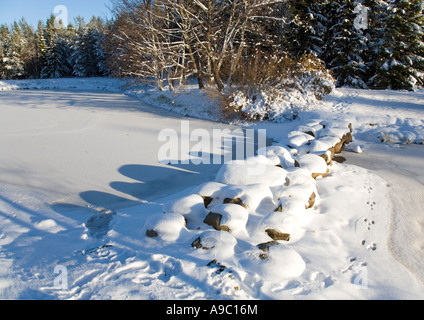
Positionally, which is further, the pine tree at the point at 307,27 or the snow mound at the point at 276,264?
the pine tree at the point at 307,27

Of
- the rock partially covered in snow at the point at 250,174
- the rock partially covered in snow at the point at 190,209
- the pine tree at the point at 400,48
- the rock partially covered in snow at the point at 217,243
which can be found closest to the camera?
the rock partially covered in snow at the point at 217,243

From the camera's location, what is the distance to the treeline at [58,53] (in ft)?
110


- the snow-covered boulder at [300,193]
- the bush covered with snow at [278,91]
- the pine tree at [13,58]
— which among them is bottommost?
the snow-covered boulder at [300,193]

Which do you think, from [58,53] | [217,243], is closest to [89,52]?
[58,53]

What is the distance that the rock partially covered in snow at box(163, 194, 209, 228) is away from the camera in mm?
3021

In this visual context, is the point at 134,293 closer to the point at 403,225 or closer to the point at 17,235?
the point at 17,235

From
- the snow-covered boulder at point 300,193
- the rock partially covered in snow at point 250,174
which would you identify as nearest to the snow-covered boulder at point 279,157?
the rock partially covered in snow at point 250,174

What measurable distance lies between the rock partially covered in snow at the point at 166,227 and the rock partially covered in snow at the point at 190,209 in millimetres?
171

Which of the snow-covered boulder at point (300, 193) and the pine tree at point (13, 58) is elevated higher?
the pine tree at point (13, 58)

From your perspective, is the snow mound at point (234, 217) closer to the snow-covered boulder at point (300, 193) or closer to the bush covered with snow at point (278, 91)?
the snow-covered boulder at point (300, 193)

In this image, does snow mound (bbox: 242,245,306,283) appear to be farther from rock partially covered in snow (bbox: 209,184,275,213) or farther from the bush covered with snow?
the bush covered with snow

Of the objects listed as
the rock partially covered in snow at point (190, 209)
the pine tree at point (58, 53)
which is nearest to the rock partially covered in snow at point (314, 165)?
the rock partially covered in snow at point (190, 209)

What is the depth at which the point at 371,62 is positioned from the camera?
14289 mm

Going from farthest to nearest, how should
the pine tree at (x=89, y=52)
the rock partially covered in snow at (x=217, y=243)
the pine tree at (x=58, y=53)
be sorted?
the pine tree at (x=58, y=53) < the pine tree at (x=89, y=52) < the rock partially covered in snow at (x=217, y=243)
